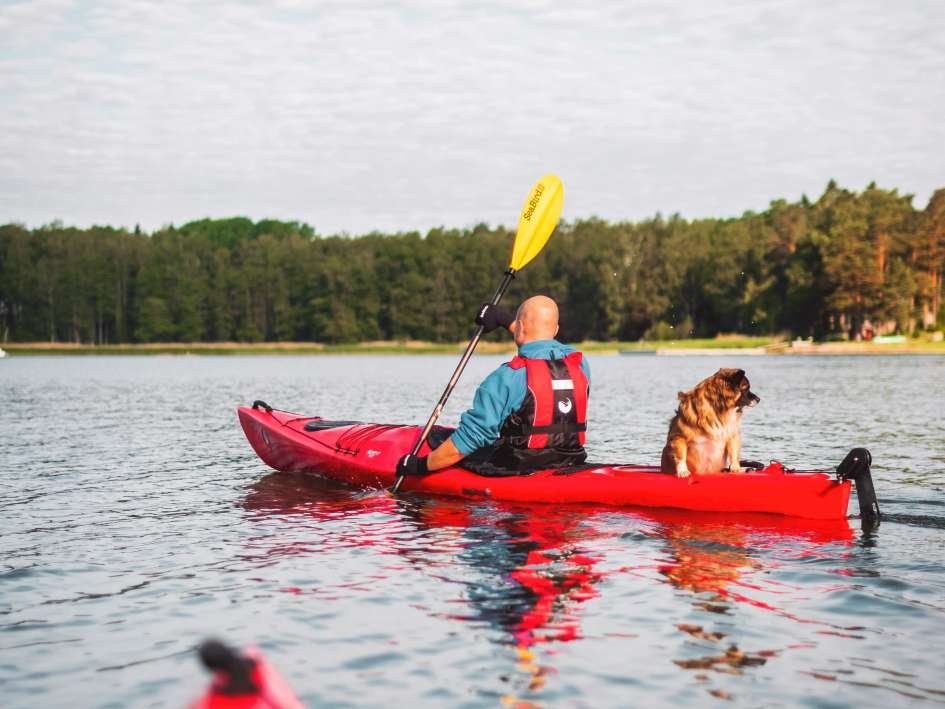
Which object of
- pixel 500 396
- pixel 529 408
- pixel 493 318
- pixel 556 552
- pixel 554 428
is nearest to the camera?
pixel 556 552

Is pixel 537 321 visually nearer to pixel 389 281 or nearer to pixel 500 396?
pixel 500 396

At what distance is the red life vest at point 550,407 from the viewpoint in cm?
728

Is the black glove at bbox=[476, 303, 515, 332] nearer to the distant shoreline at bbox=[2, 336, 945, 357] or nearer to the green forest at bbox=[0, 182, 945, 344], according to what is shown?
the distant shoreline at bbox=[2, 336, 945, 357]

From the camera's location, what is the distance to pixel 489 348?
74688mm

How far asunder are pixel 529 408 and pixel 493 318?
3.40ft

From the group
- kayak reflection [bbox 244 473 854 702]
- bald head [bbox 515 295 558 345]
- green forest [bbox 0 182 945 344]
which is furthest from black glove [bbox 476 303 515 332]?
green forest [bbox 0 182 945 344]

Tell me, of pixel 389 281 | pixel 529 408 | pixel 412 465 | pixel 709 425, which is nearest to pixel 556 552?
→ pixel 529 408

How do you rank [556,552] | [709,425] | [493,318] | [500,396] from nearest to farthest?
[556,552] → [709,425] → [500,396] → [493,318]

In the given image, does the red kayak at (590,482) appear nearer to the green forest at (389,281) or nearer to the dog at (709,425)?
the dog at (709,425)

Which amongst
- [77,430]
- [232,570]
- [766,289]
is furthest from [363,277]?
[232,570]

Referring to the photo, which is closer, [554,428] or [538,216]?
[554,428]

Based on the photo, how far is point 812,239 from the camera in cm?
6862

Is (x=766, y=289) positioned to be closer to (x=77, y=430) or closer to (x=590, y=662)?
(x=77, y=430)

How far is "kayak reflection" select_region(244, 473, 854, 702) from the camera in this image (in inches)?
188
